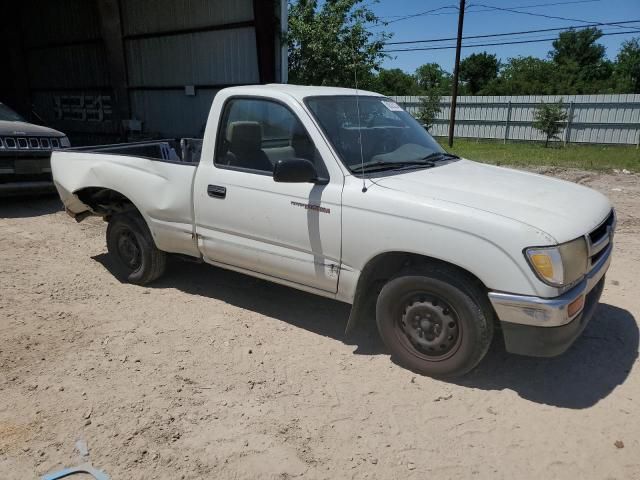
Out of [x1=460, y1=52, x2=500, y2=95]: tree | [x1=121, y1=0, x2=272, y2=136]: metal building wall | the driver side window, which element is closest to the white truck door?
the driver side window

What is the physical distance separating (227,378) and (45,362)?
1.34m

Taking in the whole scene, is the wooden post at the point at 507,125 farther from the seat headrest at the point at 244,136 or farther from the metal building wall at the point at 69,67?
the seat headrest at the point at 244,136

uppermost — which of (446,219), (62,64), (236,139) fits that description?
(62,64)

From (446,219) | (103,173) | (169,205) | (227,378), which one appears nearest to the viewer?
(446,219)

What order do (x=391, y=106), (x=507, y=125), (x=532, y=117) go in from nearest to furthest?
1. (x=391, y=106)
2. (x=532, y=117)
3. (x=507, y=125)

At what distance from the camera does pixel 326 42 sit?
15.1 meters

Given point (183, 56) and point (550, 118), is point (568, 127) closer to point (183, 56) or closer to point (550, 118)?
point (550, 118)

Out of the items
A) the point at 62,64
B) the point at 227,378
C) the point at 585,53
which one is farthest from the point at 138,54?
the point at 585,53

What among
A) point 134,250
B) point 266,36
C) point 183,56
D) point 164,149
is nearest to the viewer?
point 134,250

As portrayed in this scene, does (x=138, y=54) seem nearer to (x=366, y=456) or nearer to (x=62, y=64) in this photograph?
(x=62, y=64)

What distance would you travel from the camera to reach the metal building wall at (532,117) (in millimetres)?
22391

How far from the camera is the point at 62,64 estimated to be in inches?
704

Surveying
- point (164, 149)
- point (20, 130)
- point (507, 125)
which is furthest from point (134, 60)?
point (507, 125)

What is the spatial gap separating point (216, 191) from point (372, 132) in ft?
4.34
